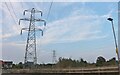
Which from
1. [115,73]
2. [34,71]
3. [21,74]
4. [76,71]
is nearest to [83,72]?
[76,71]

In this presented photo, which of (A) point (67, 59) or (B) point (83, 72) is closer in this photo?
(B) point (83, 72)

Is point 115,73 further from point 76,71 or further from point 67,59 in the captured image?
point 67,59

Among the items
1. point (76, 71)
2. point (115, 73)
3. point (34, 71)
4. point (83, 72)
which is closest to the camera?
point (115, 73)

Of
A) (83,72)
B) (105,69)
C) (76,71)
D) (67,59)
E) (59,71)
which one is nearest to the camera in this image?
(105,69)

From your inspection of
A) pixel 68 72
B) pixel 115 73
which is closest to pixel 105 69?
pixel 115 73

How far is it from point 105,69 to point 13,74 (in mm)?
49333

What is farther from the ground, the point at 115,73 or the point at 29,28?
the point at 29,28

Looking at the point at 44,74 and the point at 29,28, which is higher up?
the point at 29,28

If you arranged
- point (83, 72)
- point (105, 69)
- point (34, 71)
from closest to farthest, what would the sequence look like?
point (105, 69) → point (83, 72) → point (34, 71)

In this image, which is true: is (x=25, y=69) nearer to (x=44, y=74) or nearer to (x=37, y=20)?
(x=44, y=74)

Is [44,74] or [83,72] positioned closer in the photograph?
[83,72]

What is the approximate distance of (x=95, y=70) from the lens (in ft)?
160

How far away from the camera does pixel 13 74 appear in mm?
87312

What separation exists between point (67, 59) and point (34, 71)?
37.8m
